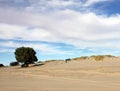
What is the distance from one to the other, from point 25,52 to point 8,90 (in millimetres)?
54058

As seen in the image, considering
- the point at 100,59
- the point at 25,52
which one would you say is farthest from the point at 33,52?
the point at 100,59

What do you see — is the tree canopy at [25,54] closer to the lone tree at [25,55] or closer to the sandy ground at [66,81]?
the lone tree at [25,55]

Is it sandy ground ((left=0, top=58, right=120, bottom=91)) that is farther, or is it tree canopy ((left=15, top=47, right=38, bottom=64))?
tree canopy ((left=15, top=47, right=38, bottom=64))

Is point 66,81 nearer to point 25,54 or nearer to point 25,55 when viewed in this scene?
point 25,54

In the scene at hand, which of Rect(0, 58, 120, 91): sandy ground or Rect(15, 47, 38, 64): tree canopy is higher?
Rect(15, 47, 38, 64): tree canopy

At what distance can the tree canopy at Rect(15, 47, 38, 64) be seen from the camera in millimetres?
70062

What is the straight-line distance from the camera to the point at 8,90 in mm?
16078

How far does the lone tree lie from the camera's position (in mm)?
70062

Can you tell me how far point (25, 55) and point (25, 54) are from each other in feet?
1.00

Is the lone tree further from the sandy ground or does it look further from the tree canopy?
the sandy ground

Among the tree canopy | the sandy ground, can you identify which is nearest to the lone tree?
the tree canopy

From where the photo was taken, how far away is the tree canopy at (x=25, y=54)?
70062mm

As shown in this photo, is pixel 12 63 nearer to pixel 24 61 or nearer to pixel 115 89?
pixel 24 61

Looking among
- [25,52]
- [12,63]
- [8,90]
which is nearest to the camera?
[8,90]
